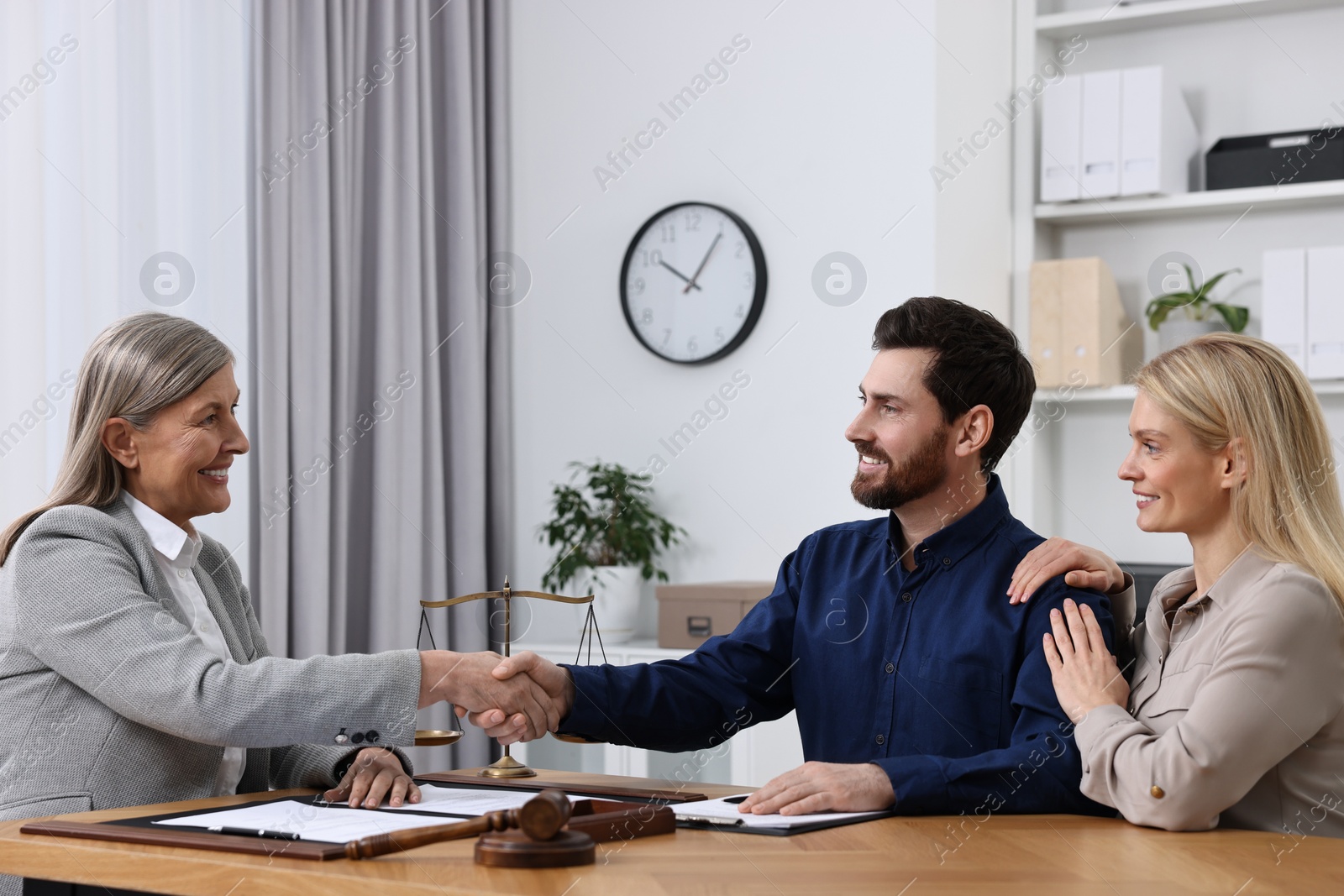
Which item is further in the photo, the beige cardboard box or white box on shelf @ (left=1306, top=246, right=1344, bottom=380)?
the beige cardboard box

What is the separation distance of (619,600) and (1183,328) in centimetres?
167

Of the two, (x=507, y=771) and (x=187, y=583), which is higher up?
(x=187, y=583)

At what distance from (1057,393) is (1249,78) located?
100 centimetres

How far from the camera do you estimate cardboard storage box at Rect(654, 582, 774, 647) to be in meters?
3.38

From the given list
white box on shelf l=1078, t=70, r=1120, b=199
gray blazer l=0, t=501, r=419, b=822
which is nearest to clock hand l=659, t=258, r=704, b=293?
white box on shelf l=1078, t=70, r=1120, b=199

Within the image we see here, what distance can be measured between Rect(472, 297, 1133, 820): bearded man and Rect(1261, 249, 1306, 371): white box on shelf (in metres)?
1.52

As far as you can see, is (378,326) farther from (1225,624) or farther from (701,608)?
(1225,624)

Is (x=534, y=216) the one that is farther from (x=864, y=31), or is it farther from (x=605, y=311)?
(x=864, y=31)

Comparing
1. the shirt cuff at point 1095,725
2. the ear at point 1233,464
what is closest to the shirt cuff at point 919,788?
the shirt cuff at point 1095,725

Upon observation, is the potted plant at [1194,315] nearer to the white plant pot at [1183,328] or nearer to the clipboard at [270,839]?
the white plant pot at [1183,328]

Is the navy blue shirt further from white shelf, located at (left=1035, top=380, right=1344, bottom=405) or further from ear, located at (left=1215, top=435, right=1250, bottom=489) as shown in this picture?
white shelf, located at (left=1035, top=380, right=1344, bottom=405)

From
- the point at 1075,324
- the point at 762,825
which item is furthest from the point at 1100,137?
the point at 762,825

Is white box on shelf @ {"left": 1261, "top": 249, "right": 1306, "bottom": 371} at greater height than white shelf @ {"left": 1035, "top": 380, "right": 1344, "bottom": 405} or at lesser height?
greater

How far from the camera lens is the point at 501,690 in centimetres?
186
